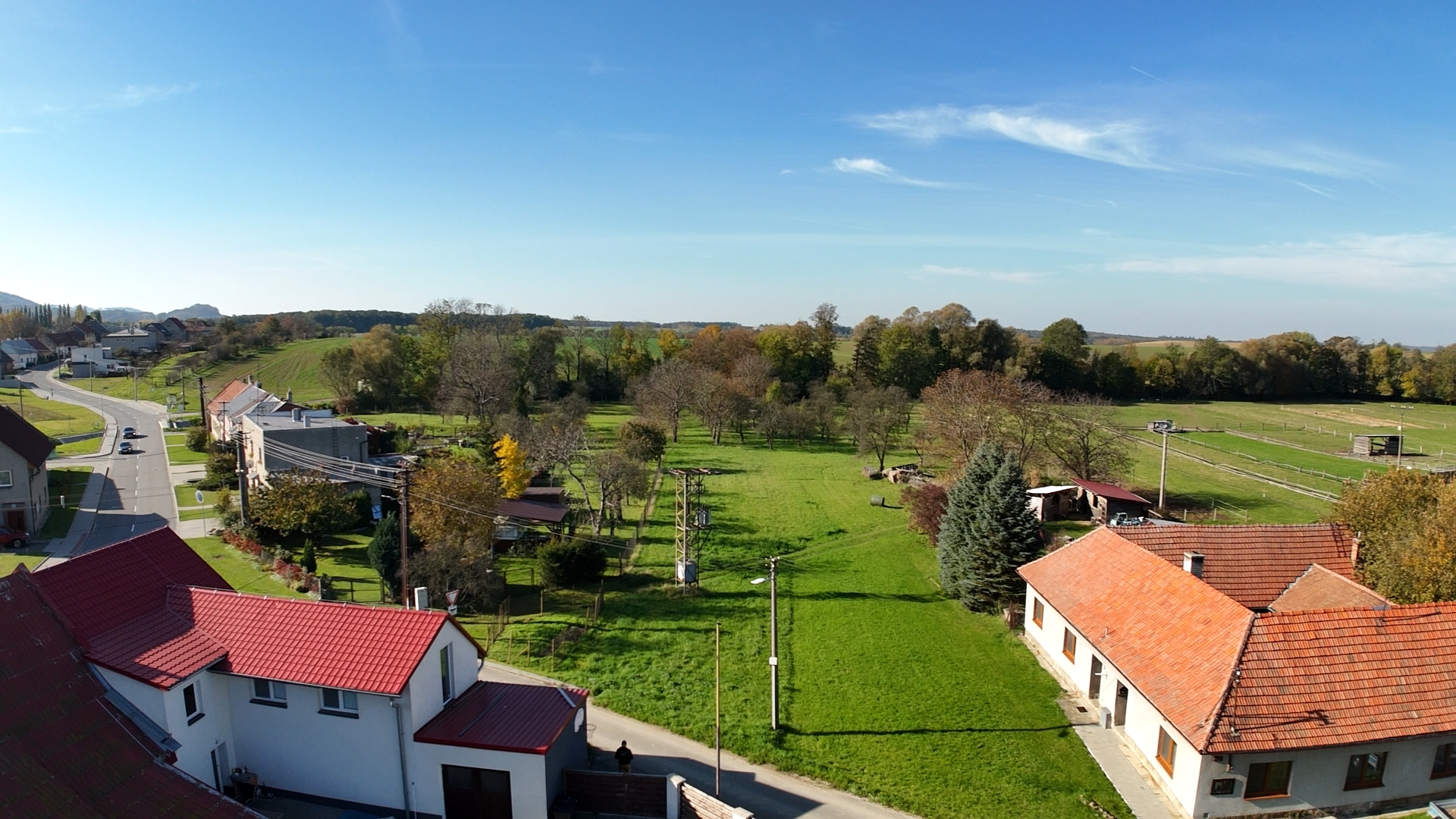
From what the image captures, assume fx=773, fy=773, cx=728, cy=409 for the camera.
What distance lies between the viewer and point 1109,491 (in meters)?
40.5

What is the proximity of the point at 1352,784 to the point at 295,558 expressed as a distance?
36391 millimetres

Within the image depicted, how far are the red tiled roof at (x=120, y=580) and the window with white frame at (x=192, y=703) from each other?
213 centimetres

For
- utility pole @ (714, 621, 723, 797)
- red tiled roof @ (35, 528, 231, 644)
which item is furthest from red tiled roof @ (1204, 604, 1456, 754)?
red tiled roof @ (35, 528, 231, 644)

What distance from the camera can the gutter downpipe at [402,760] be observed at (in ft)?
53.1

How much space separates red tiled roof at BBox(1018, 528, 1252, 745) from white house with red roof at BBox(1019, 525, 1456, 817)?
43 millimetres

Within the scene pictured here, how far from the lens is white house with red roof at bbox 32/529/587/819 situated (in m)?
16.0

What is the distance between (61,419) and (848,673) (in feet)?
275

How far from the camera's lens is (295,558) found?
110 feet

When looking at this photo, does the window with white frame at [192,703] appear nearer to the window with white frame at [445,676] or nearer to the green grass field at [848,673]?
the window with white frame at [445,676]

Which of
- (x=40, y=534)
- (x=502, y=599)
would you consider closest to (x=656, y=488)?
(x=502, y=599)

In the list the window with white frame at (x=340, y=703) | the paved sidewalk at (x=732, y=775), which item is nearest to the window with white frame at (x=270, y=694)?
the window with white frame at (x=340, y=703)

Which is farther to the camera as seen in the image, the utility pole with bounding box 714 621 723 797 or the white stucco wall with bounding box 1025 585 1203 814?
the utility pole with bounding box 714 621 723 797

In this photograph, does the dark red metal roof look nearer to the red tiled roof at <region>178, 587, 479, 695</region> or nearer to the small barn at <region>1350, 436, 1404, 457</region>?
the red tiled roof at <region>178, 587, 479, 695</region>

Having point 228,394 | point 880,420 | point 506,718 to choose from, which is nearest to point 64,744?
point 506,718
